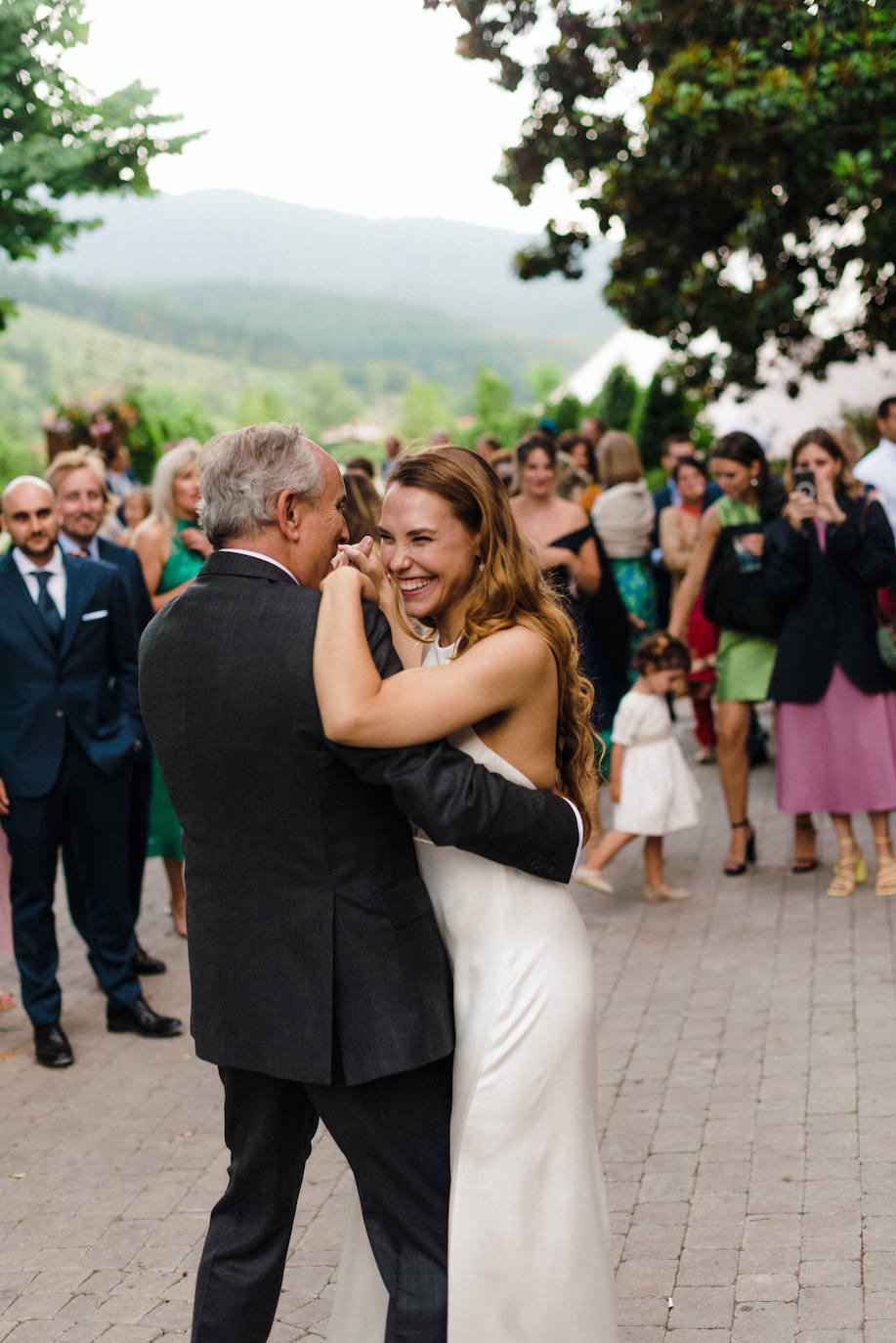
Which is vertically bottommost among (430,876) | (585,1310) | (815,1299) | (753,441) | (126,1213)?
(126,1213)

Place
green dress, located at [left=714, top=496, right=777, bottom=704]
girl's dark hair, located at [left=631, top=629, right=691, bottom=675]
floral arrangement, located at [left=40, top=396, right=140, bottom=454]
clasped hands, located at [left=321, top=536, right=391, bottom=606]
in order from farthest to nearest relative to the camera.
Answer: floral arrangement, located at [left=40, top=396, right=140, bottom=454] < green dress, located at [left=714, top=496, right=777, bottom=704] < girl's dark hair, located at [left=631, top=629, right=691, bottom=675] < clasped hands, located at [left=321, top=536, right=391, bottom=606]

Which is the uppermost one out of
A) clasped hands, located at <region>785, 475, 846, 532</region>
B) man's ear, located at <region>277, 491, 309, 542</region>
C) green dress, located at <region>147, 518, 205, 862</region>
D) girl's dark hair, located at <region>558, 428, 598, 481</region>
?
man's ear, located at <region>277, 491, 309, 542</region>

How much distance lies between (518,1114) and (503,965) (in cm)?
27

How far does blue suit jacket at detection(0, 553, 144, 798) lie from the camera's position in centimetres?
605

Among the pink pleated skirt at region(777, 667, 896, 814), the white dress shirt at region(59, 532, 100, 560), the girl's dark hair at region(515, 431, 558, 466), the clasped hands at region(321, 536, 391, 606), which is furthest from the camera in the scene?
the girl's dark hair at region(515, 431, 558, 466)

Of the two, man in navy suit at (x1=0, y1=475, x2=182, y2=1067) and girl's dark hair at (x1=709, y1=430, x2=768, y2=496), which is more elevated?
girl's dark hair at (x1=709, y1=430, x2=768, y2=496)

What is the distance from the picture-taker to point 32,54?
6.65 m

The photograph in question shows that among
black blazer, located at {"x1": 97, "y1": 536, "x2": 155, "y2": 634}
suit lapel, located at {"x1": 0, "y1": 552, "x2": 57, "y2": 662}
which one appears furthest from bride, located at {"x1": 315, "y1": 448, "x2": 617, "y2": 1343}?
black blazer, located at {"x1": 97, "y1": 536, "x2": 155, "y2": 634}

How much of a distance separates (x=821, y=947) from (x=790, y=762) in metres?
1.19

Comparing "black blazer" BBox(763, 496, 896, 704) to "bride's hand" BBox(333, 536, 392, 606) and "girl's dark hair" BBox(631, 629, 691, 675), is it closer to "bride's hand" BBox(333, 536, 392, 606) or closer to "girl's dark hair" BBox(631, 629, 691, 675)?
"girl's dark hair" BBox(631, 629, 691, 675)

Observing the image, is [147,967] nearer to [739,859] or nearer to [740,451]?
[739,859]

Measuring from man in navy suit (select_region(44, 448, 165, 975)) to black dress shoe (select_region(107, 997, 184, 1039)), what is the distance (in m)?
0.48

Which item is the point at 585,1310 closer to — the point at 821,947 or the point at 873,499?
the point at 821,947

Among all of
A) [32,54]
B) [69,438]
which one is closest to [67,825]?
[32,54]
